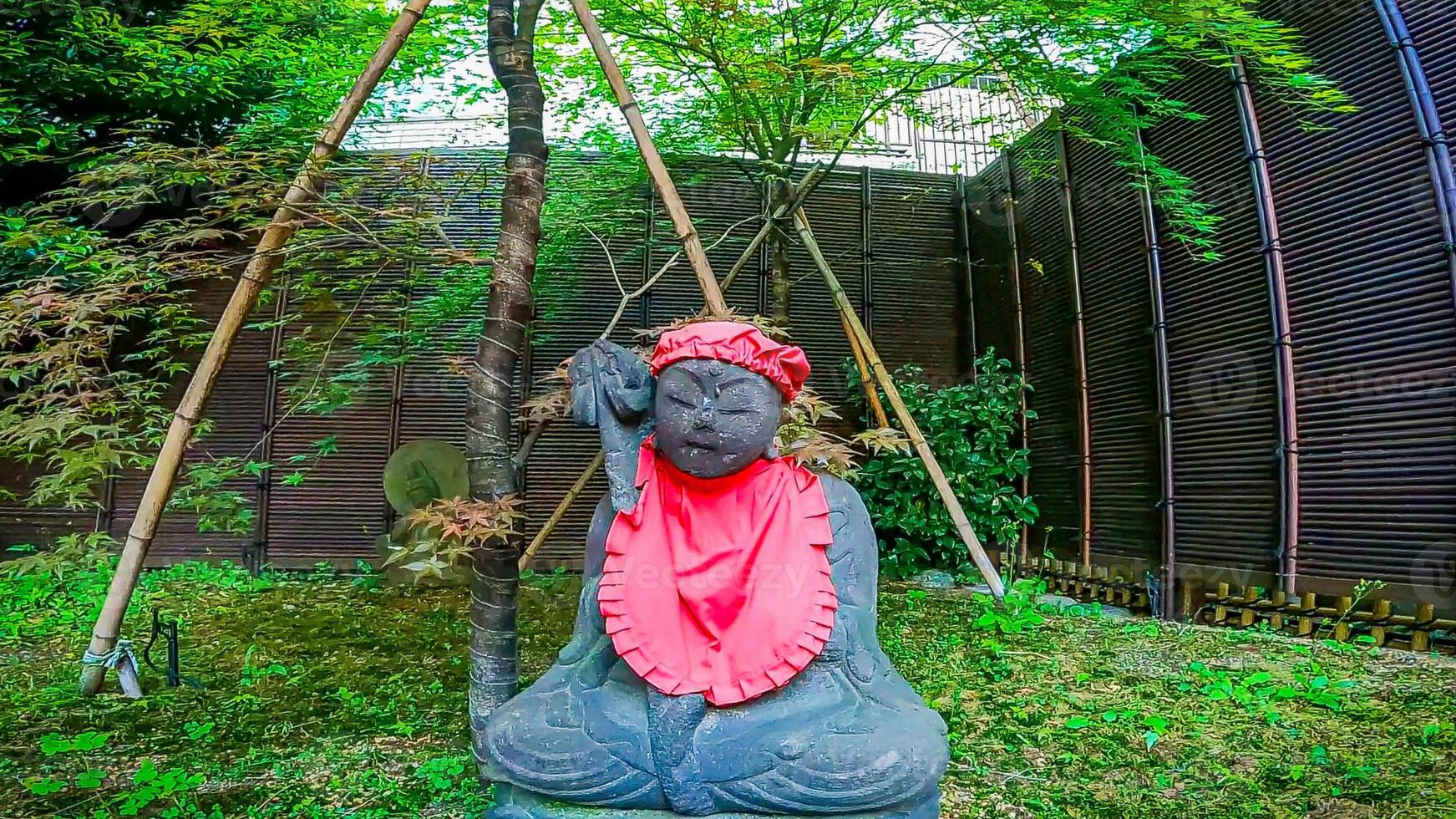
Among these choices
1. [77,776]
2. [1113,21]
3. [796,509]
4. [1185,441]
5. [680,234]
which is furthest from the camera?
[1185,441]

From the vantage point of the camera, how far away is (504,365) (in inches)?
128

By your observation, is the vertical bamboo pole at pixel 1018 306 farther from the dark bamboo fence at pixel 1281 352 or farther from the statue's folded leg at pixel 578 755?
the statue's folded leg at pixel 578 755

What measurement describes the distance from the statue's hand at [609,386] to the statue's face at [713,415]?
178mm

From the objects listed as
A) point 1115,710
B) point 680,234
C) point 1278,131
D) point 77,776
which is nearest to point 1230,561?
point 1115,710

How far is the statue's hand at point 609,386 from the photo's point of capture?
2578 millimetres

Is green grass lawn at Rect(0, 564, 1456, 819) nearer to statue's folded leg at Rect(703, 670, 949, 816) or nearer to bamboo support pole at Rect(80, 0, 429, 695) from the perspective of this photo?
bamboo support pole at Rect(80, 0, 429, 695)

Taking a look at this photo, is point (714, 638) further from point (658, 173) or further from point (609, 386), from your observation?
point (658, 173)

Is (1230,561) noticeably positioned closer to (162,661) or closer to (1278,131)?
(1278,131)

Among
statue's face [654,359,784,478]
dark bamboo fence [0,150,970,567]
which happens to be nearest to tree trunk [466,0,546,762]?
statue's face [654,359,784,478]

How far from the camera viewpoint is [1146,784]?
2998 mm

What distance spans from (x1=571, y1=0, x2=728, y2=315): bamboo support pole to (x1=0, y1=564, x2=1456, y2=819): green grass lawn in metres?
2.03

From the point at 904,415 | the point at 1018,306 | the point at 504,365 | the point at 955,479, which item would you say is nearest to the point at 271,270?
the point at 504,365

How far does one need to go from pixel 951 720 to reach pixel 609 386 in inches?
89.7

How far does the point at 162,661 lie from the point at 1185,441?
6.37 meters
